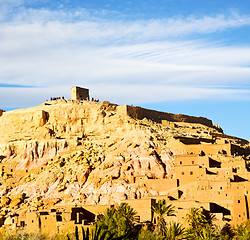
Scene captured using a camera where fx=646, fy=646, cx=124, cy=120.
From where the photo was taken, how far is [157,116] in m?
103

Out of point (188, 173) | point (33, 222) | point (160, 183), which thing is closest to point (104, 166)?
point (160, 183)

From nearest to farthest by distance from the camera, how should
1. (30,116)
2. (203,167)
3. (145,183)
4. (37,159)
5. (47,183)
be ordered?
(203,167), (145,183), (47,183), (37,159), (30,116)

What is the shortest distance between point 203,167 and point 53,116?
1220 inches

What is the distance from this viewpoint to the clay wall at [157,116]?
3740 inches

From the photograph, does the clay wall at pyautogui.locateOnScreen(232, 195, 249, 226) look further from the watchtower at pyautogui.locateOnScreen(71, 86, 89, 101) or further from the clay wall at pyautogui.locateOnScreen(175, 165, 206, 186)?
the watchtower at pyautogui.locateOnScreen(71, 86, 89, 101)

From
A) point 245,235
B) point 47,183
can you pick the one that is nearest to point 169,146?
point 47,183

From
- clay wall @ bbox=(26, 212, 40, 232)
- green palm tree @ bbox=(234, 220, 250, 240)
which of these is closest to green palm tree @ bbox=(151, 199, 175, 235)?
green palm tree @ bbox=(234, 220, 250, 240)

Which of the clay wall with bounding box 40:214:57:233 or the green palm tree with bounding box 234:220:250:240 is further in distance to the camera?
the clay wall with bounding box 40:214:57:233

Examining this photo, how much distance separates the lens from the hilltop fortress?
6731cm

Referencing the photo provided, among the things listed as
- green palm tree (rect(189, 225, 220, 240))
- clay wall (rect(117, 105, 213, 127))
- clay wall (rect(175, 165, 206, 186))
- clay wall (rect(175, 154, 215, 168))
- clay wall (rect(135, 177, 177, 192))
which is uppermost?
clay wall (rect(117, 105, 213, 127))

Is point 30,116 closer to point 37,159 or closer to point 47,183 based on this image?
point 37,159

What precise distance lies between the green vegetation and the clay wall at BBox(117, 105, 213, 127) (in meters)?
28.3

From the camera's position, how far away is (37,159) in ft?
294

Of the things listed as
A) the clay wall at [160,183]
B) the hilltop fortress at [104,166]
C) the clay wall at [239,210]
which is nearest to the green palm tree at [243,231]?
the clay wall at [239,210]
